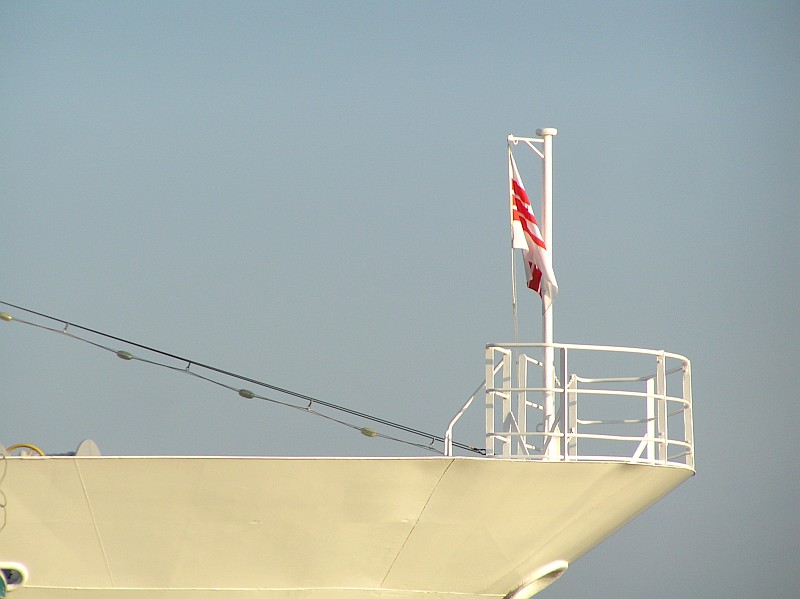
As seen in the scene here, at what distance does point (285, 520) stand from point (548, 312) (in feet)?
10.6

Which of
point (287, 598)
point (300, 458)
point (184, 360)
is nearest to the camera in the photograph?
→ point (300, 458)

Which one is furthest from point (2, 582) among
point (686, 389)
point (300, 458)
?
point (686, 389)

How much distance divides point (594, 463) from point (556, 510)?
0.67m

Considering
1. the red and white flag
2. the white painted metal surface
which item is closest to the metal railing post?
the white painted metal surface

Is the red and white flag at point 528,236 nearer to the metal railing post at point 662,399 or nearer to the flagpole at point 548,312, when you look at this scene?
the flagpole at point 548,312

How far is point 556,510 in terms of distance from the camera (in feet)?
38.7

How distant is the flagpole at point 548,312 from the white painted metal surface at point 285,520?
54cm

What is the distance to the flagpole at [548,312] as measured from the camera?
38.6ft

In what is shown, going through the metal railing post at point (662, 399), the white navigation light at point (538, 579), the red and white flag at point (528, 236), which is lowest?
the white navigation light at point (538, 579)

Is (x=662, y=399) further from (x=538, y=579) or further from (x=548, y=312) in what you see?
(x=538, y=579)

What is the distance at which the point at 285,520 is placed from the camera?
11.3 meters

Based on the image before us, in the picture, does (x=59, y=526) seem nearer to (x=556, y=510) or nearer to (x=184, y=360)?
(x=184, y=360)

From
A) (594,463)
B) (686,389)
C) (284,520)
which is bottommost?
(284,520)

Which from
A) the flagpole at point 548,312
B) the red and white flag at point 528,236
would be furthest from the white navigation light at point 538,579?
the red and white flag at point 528,236
